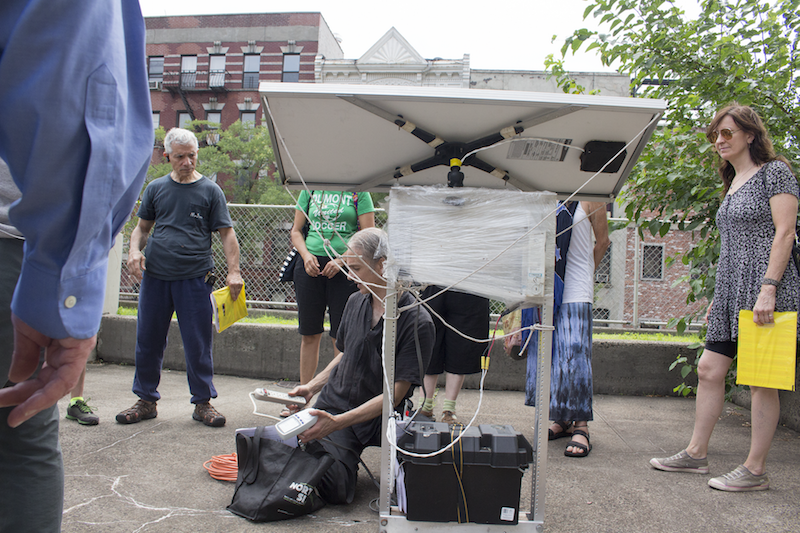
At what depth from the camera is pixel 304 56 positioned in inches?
1104

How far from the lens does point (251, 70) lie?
29.2 metres

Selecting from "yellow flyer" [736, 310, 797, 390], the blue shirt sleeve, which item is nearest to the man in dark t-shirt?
the blue shirt sleeve

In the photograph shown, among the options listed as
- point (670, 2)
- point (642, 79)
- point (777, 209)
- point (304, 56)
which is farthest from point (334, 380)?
point (304, 56)

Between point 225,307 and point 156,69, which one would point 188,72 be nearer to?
point 156,69

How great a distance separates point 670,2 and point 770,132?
42.6 inches

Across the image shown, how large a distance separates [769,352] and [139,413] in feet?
11.9

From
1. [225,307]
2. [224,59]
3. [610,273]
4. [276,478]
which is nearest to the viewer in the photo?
[276,478]

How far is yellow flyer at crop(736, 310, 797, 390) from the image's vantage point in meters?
2.41

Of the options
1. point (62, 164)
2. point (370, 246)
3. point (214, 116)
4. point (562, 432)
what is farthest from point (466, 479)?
point (214, 116)

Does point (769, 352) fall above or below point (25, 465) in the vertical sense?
above

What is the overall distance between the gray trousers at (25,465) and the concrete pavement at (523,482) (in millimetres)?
888

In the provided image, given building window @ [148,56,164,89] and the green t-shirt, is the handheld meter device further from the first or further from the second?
building window @ [148,56,164,89]

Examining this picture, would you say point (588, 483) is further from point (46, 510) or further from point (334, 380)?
point (46, 510)

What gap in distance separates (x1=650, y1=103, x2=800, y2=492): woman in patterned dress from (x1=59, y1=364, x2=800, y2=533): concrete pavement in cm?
13
